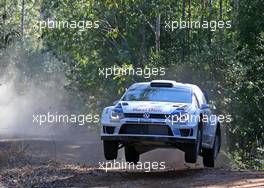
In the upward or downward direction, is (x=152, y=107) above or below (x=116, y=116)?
above

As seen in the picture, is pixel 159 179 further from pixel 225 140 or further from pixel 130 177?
pixel 225 140

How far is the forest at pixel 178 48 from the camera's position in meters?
23.7

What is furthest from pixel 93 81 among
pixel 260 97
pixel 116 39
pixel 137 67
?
pixel 260 97

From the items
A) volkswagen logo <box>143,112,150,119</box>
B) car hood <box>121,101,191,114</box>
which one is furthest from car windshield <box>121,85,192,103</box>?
volkswagen logo <box>143,112,150,119</box>

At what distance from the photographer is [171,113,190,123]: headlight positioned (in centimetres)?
1219

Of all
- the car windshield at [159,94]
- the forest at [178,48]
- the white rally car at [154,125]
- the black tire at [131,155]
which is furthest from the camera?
the forest at [178,48]

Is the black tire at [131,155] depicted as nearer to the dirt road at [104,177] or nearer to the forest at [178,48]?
the dirt road at [104,177]

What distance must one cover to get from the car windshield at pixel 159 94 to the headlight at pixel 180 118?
3.44 feet

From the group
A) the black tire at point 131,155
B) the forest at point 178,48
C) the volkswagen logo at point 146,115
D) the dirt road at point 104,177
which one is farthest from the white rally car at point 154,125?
the forest at point 178,48

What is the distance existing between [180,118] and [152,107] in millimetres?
603

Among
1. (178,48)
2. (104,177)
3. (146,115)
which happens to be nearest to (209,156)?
(104,177)

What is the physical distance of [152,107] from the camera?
40.6 ft

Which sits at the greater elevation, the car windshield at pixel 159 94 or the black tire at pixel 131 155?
the car windshield at pixel 159 94

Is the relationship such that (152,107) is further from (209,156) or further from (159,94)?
(209,156)
